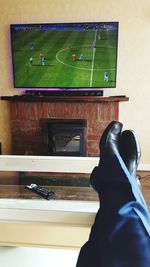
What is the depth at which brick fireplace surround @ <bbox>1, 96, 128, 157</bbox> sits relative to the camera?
2811 mm

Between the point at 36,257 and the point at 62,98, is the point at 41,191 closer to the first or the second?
the point at 36,257

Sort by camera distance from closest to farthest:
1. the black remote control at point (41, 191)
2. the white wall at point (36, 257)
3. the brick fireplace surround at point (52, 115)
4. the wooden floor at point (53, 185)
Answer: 1. the white wall at point (36, 257)
2. the black remote control at point (41, 191)
3. the wooden floor at point (53, 185)
4. the brick fireplace surround at point (52, 115)

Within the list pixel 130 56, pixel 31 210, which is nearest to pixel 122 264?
pixel 31 210

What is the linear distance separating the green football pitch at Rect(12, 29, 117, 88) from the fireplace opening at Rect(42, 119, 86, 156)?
47 centimetres

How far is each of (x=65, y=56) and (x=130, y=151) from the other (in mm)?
2238

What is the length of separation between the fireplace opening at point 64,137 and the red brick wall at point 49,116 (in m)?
0.08

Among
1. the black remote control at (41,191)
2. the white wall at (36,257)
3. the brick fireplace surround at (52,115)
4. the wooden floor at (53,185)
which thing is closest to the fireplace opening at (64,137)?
the brick fireplace surround at (52,115)

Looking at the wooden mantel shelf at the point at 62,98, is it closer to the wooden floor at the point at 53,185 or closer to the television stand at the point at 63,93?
the television stand at the point at 63,93

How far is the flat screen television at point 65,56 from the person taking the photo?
2689 millimetres

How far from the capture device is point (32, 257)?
915mm

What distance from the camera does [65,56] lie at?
109 inches

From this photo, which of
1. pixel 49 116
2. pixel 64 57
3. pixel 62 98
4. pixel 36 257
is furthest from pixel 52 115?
pixel 36 257

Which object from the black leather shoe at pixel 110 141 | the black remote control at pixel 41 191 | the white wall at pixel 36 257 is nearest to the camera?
the black leather shoe at pixel 110 141

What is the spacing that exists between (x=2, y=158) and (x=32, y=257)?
545 mm
